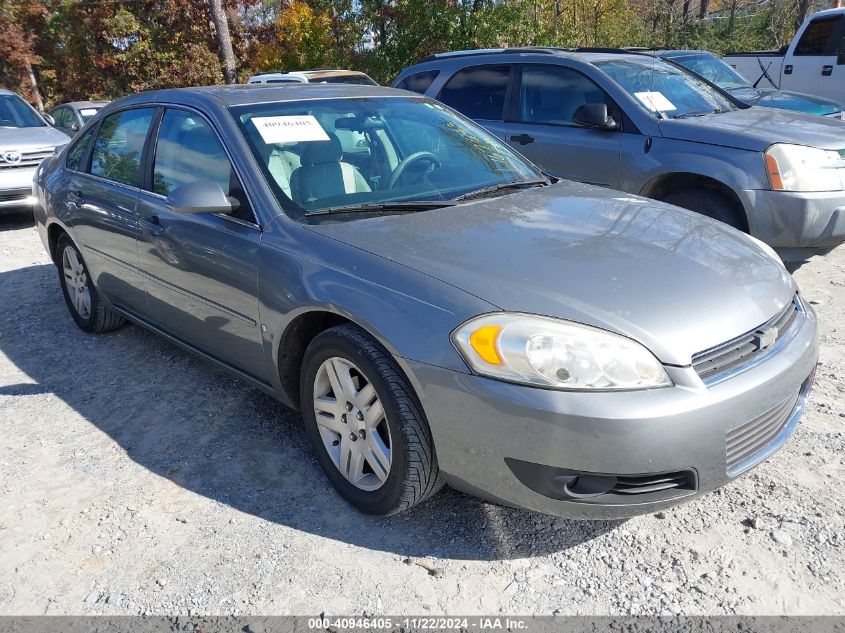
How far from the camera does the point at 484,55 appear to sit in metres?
6.63

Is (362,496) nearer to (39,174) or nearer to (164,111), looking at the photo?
(164,111)

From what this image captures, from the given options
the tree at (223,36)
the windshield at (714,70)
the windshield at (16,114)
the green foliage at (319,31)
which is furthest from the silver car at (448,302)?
the tree at (223,36)

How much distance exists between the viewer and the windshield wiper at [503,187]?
3.35 meters

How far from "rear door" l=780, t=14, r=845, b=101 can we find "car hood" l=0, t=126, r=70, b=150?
1082 centimetres

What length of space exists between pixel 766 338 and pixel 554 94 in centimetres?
413

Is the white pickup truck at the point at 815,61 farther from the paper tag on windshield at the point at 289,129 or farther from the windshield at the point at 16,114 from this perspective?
the windshield at the point at 16,114

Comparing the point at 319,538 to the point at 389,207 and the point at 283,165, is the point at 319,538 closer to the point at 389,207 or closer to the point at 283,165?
the point at 389,207

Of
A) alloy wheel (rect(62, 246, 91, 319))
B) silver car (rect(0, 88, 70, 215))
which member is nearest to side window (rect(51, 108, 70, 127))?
silver car (rect(0, 88, 70, 215))

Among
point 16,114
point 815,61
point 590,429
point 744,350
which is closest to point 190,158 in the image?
point 590,429

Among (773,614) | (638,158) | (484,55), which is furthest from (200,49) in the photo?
(773,614)

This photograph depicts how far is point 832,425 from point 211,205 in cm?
295

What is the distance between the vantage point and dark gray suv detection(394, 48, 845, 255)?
4.89 m

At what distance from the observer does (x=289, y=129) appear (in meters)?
3.36

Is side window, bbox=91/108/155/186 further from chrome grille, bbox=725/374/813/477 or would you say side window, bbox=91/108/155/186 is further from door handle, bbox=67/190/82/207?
chrome grille, bbox=725/374/813/477
